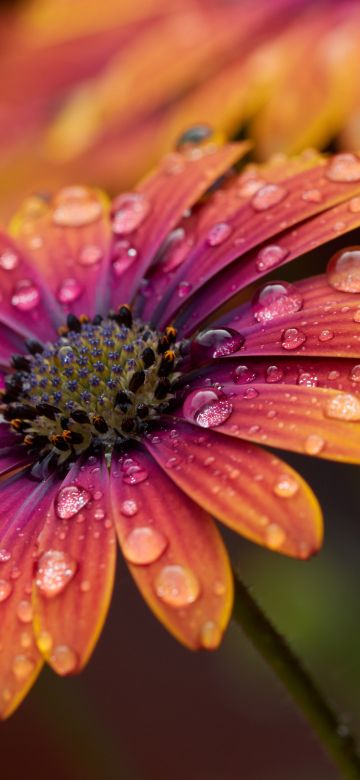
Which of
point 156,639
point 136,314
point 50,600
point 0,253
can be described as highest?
point 0,253

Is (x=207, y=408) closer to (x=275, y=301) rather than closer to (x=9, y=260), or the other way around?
(x=275, y=301)

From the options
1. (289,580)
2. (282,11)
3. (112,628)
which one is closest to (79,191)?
(282,11)

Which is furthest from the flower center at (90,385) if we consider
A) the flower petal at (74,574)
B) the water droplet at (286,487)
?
the water droplet at (286,487)

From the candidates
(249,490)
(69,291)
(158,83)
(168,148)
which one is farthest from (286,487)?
(158,83)

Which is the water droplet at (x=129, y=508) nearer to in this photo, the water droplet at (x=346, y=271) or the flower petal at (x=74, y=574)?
the flower petal at (x=74, y=574)

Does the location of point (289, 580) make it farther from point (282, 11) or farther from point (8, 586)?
point (8, 586)

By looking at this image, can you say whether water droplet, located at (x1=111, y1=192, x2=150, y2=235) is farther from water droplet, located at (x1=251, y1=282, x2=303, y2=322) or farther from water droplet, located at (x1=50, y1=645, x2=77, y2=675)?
water droplet, located at (x1=50, y1=645, x2=77, y2=675)

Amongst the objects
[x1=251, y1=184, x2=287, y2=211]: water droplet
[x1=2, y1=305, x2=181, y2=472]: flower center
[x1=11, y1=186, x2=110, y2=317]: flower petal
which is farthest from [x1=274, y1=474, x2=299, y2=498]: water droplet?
[x1=11, y1=186, x2=110, y2=317]: flower petal
